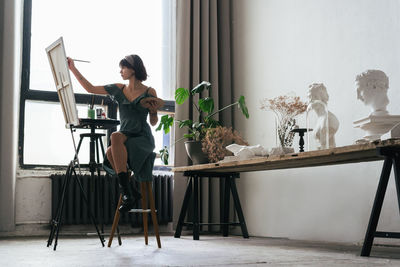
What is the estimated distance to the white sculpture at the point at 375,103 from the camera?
2.51 meters

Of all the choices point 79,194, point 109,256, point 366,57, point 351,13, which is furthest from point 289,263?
point 79,194

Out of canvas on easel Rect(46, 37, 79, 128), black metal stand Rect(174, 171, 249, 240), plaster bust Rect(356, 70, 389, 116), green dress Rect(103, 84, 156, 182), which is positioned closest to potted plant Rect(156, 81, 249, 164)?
black metal stand Rect(174, 171, 249, 240)

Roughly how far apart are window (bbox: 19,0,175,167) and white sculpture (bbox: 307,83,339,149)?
6.04ft

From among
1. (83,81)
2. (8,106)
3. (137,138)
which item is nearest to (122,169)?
(137,138)

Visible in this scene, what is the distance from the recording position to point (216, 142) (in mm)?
3850

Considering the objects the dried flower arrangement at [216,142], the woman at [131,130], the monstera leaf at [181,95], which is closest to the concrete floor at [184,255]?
the woman at [131,130]

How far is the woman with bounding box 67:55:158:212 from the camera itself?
120 inches

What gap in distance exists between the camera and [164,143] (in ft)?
15.4

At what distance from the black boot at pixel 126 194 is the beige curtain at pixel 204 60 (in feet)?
4.46

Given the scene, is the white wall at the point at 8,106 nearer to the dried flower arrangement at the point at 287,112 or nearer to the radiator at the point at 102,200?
the radiator at the point at 102,200

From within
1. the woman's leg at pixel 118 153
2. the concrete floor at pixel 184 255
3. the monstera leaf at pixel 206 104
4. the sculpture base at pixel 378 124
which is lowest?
the concrete floor at pixel 184 255

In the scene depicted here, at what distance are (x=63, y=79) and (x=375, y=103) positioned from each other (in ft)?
5.98

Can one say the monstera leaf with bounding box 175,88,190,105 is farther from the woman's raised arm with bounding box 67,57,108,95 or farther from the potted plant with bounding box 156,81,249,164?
the woman's raised arm with bounding box 67,57,108,95

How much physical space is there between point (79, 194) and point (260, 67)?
1884 millimetres
